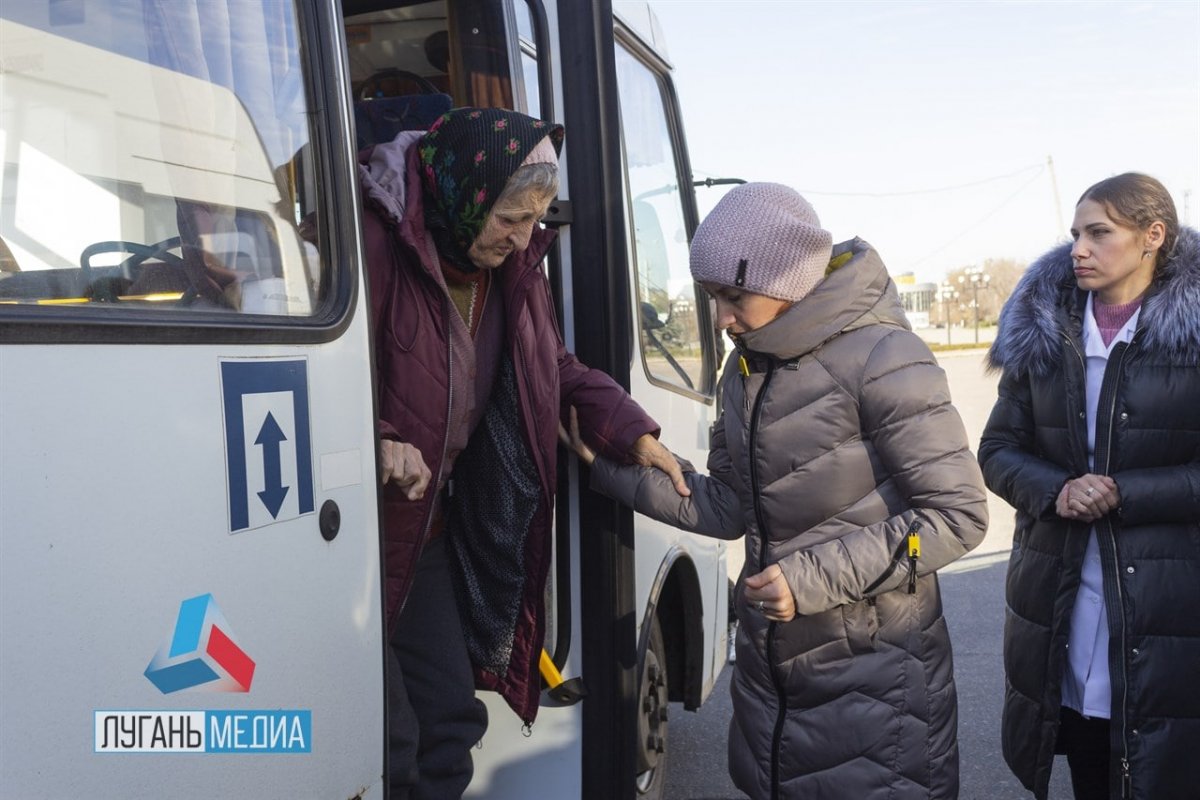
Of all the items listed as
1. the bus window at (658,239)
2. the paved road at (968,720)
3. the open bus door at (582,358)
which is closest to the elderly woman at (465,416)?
the open bus door at (582,358)

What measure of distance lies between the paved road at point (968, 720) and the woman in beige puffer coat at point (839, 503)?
117 centimetres

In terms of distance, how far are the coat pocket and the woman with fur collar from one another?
0.79m

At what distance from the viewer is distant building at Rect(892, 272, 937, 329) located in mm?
69188

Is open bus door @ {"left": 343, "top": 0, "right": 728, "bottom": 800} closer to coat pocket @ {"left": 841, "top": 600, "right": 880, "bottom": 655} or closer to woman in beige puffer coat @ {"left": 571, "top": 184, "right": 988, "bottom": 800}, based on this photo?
woman in beige puffer coat @ {"left": 571, "top": 184, "right": 988, "bottom": 800}

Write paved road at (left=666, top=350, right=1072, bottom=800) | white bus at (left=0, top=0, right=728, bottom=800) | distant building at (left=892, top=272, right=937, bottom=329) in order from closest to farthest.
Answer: white bus at (left=0, top=0, right=728, bottom=800) < paved road at (left=666, top=350, right=1072, bottom=800) < distant building at (left=892, top=272, right=937, bottom=329)

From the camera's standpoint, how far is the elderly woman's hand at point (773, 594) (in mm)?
2299

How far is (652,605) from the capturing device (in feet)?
11.4

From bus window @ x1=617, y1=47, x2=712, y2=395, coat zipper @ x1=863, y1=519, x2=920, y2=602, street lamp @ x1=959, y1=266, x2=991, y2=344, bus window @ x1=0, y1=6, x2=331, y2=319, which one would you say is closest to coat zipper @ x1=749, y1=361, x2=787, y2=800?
coat zipper @ x1=863, y1=519, x2=920, y2=602

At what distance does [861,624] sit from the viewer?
2.40 m

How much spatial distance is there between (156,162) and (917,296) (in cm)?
8896

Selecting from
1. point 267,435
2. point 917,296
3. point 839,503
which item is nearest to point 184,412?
point 267,435

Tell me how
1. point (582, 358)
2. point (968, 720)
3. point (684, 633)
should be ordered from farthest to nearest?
point (968, 720), point (684, 633), point (582, 358)

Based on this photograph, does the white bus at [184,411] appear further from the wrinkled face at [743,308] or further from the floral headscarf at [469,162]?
the wrinkled face at [743,308]

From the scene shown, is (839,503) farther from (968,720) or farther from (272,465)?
(968,720)
